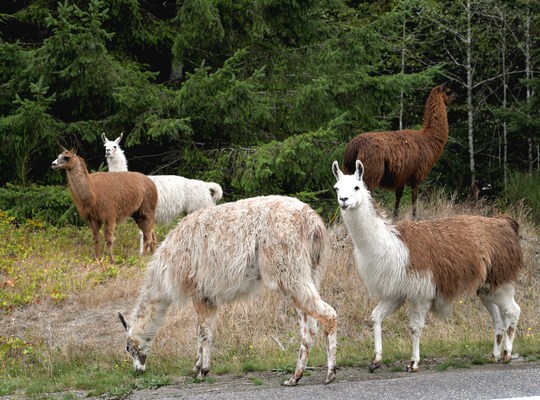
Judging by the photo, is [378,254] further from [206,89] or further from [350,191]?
[206,89]

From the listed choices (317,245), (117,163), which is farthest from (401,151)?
(117,163)

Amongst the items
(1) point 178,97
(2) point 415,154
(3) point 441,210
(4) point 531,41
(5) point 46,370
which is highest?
A: (4) point 531,41

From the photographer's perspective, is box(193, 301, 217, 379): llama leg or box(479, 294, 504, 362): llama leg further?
box(479, 294, 504, 362): llama leg

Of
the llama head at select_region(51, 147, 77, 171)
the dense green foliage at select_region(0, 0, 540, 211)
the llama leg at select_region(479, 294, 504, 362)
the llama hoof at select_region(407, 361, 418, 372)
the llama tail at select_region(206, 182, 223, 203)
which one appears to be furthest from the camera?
the llama tail at select_region(206, 182, 223, 203)

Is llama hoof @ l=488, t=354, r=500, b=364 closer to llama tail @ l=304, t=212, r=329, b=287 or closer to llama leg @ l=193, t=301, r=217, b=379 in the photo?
llama tail @ l=304, t=212, r=329, b=287

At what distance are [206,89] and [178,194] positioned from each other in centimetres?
191

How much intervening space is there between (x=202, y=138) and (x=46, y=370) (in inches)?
337

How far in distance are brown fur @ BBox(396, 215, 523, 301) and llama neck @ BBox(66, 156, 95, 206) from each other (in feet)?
21.0

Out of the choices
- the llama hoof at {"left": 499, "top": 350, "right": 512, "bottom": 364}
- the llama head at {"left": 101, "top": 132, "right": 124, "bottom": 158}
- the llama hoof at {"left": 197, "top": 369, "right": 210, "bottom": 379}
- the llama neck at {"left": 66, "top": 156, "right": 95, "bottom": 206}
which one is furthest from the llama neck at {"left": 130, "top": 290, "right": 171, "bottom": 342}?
the llama head at {"left": 101, "top": 132, "right": 124, "bottom": 158}

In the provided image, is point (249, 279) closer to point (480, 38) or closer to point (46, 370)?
point (46, 370)

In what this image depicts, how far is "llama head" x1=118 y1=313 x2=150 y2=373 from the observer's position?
25.5 feet

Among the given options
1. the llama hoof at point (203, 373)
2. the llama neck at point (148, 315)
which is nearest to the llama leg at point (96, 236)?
the llama neck at point (148, 315)

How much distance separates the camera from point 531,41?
19.7 m

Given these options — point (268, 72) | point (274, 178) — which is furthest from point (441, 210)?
point (268, 72)
